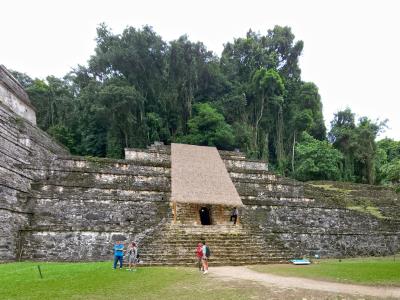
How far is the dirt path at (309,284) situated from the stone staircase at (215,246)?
1.83 m

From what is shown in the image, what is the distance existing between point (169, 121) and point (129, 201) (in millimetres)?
14652

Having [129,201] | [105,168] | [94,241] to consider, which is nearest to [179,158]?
[105,168]

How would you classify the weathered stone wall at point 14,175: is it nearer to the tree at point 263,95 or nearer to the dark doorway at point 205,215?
the dark doorway at point 205,215

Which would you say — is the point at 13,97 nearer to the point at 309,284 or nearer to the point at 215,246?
the point at 215,246

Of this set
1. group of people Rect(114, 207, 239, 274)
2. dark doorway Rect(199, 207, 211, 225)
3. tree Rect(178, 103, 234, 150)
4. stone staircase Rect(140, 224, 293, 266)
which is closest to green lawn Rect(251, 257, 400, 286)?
stone staircase Rect(140, 224, 293, 266)

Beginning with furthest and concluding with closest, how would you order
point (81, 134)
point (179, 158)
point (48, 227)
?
point (81, 134) → point (179, 158) → point (48, 227)

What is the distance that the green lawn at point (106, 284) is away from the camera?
6223mm

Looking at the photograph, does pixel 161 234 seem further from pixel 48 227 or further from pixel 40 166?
pixel 40 166

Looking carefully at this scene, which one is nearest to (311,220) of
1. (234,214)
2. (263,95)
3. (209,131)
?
(234,214)

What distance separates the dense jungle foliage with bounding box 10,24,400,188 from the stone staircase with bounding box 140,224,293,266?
1260 cm

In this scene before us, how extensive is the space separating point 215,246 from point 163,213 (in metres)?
2.65

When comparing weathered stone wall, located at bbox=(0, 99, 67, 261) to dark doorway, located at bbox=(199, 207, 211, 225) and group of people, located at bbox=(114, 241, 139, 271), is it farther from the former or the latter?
dark doorway, located at bbox=(199, 207, 211, 225)

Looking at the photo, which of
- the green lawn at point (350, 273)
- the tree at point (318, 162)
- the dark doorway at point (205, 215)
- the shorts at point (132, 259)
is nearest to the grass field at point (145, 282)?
the green lawn at point (350, 273)

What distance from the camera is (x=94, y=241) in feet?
37.7
